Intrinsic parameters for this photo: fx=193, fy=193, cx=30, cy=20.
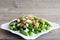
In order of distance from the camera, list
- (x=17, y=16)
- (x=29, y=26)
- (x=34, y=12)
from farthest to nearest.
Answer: (x=34, y=12)
(x=17, y=16)
(x=29, y=26)

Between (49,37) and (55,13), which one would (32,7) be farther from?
(49,37)

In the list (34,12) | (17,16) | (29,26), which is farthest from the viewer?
(34,12)

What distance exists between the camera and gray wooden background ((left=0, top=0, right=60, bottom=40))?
129 centimetres

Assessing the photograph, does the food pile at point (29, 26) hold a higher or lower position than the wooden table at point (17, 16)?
higher

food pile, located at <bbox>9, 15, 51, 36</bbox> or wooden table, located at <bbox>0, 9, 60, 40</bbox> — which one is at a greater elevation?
food pile, located at <bbox>9, 15, 51, 36</bbox>

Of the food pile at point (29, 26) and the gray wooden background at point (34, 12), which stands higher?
the food pile at point (29, 26)

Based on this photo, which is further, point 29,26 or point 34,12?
point 34,12

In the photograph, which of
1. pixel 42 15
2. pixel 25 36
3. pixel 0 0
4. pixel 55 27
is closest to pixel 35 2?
pixel 0 0

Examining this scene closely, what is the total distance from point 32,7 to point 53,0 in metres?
0.43

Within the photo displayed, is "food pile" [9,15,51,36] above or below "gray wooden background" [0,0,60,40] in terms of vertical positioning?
above

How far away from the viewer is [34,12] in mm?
1854

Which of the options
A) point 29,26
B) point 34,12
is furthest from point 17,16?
point 29,26

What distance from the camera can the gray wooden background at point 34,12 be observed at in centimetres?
129

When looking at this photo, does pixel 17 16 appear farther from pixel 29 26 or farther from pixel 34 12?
pixel 29 26
